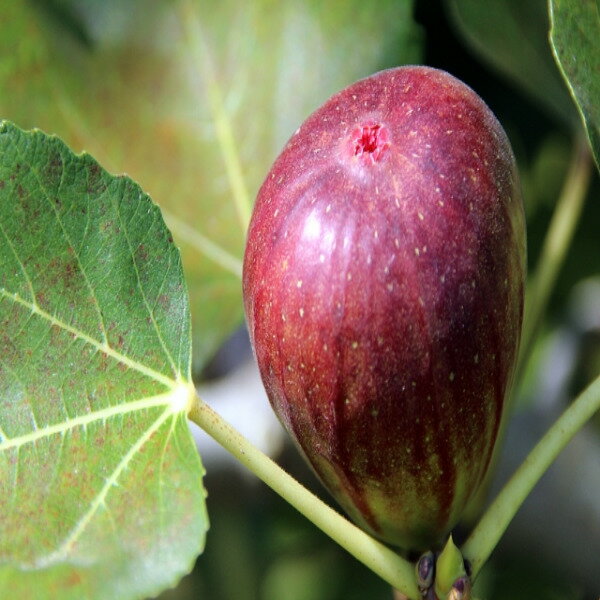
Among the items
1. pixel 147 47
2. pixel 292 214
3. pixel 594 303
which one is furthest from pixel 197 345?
pixel 594 303

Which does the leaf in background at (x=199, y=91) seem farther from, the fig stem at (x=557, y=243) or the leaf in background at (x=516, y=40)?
the fig stem at (x=557, y=243)

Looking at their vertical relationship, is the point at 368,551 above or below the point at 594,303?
above

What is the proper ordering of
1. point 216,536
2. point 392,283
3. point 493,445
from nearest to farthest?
point 392,283, point 493,445, point 216,536

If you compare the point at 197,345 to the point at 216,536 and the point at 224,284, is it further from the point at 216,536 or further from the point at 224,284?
the point at 216,536

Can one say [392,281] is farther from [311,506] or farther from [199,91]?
[199,91]

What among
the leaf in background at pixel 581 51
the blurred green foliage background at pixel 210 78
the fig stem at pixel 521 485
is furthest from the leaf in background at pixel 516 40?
the fig stem at pixel 521 485

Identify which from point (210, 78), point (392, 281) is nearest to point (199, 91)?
point (210, 78)
